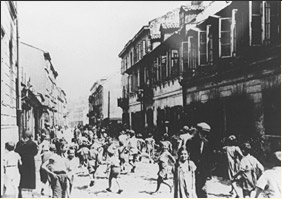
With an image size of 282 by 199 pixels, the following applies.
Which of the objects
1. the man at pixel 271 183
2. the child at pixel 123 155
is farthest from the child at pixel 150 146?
the man at pixel 271 183

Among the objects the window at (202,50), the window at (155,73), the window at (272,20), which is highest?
the window at (272,20)

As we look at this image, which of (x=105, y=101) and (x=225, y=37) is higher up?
(x=225, y=37)

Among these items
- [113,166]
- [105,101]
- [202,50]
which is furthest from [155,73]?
[113,166]

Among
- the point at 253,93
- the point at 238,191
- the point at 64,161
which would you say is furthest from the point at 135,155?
the point at 253,93

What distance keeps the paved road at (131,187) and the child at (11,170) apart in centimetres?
28

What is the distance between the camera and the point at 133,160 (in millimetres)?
5492

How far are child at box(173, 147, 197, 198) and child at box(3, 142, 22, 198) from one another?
202 centimetres

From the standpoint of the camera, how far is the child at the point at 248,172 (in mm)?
5105

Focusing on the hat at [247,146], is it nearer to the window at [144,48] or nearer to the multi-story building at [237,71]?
the multi-story building at [237,71]

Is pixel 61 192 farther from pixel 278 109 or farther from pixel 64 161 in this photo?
pixel 278 109

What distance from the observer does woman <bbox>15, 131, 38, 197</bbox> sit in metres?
4.92

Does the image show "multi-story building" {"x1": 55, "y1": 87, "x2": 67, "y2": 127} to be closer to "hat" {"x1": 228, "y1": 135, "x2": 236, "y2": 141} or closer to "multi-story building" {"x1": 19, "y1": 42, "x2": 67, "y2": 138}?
"multi-story building" {"x1": 19, "y1": 42, "x2": 67, "y2": 138}

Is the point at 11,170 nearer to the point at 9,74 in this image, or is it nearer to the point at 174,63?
the point at 9,74

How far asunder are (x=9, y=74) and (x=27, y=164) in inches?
46.9
